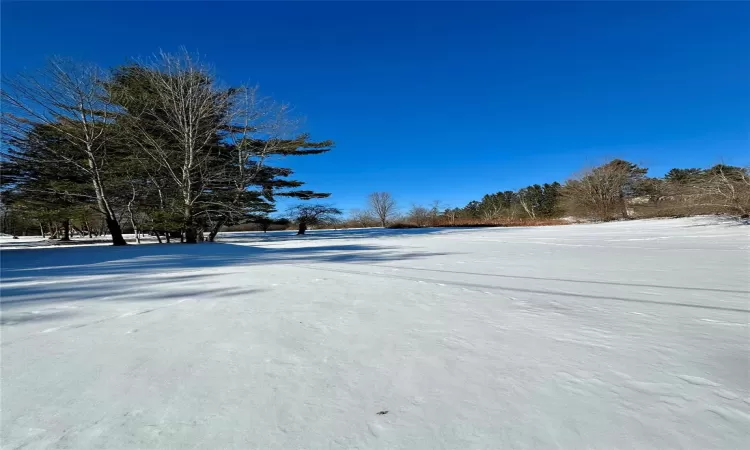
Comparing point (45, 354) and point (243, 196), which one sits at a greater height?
point (243, 196)

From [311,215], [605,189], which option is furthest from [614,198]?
[311,215]

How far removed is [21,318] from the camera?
87.0 inches

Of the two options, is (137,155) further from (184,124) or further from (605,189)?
(605,189)

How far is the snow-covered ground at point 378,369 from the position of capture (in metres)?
1.04

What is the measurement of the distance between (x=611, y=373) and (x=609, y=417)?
1.33 feet

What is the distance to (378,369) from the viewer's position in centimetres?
147

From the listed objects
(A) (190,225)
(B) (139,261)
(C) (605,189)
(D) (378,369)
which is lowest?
(D) (378,369)

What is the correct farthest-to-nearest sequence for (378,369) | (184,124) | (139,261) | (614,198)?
1. (614,198)
2. (184,124)
3. (139,261)
4. (378,369)

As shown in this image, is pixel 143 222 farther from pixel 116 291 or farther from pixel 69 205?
pixel 116 291

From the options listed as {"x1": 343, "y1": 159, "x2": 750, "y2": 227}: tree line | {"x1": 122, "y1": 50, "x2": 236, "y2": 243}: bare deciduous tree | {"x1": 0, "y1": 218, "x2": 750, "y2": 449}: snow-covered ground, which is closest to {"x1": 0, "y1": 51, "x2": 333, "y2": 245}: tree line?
{"x1": 122, "y1": 50, "x2": 236, "y2": 243}: bare deciduous tree

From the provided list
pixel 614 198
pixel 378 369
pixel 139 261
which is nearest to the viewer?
pixel 378 369

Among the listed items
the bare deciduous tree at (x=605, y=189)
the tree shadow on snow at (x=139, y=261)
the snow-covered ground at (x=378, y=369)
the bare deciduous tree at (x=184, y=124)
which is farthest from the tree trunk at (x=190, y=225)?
the bare deciduous tree at (x=605, y=189)

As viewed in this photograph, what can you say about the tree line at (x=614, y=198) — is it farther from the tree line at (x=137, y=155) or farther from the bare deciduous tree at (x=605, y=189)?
the tree line at (x=137, y=155)

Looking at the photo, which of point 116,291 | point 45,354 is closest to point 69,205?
point 116,291
